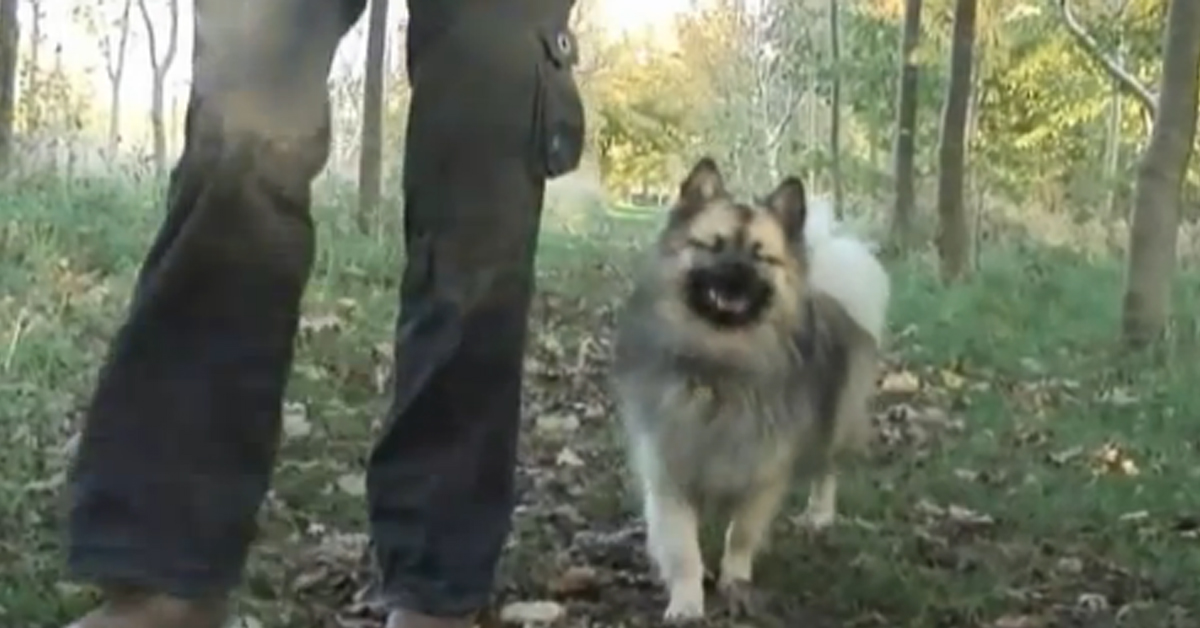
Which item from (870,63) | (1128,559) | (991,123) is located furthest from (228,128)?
(991,123)

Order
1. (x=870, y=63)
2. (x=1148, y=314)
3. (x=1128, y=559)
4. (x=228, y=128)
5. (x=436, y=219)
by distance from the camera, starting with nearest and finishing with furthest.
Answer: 1. (x=228, y=128)
2. (x=436, y=219)
3. (x=1128, y=559)
4. (x=1148, y=314)
5. (x=870, y=63)

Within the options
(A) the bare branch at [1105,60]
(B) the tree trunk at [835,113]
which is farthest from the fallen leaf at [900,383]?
(B) the tree trunk at [835,113]

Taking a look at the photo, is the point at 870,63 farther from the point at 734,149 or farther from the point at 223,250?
the point at 734,149

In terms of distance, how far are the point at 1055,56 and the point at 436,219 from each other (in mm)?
15294

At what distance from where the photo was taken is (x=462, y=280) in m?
1.92

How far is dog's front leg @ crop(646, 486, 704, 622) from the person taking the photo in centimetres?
349

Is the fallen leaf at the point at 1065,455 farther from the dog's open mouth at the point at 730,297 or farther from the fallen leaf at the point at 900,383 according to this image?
the dog's open mouth at the point at 730,297

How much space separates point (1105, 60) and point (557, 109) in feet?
35.0

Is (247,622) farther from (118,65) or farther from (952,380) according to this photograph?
(118,65)

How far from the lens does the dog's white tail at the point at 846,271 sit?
4539 mm

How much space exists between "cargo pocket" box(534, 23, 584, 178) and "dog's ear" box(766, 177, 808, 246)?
2310mm

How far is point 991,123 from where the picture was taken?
19953 mm

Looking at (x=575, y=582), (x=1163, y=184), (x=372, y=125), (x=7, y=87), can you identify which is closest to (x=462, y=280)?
(x=575, y=582)

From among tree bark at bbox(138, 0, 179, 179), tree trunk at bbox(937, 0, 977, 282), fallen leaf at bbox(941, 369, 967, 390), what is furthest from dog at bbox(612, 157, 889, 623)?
tree bark at bbox(138, 0, 179, 179)
